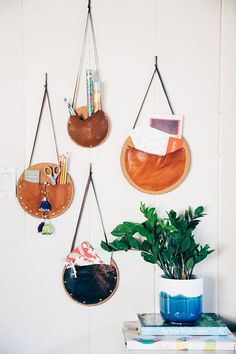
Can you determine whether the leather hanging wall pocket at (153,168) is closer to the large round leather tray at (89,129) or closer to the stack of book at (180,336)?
the large round leather tray at (89,129)

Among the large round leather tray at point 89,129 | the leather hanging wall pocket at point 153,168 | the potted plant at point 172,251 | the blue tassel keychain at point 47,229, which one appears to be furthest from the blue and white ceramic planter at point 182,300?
the large round leather tray at point 89,129

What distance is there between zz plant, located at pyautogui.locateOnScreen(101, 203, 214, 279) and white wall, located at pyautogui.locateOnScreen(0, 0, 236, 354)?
88 mm

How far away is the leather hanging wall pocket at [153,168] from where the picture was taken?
73.7 inches

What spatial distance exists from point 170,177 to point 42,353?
2.75ft

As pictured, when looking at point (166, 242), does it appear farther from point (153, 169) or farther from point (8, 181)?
point (8, 181)

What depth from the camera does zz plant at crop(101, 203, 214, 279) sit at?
176 cm

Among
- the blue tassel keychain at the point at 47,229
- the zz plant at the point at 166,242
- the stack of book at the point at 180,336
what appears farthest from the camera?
the blue tassel keychain at the point at 47,229

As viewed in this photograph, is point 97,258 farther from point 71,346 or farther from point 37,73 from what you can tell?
point 37,73

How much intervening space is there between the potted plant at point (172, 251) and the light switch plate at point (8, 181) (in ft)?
1.34

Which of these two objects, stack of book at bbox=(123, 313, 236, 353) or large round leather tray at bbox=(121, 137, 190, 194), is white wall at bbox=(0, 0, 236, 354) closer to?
large round leather tray at bbox=(121, 137, 190, 194)

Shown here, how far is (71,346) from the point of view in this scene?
6.19ft

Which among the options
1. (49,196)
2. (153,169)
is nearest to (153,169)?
(153,169)

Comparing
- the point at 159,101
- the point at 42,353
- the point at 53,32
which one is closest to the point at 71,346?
the point at 42,353

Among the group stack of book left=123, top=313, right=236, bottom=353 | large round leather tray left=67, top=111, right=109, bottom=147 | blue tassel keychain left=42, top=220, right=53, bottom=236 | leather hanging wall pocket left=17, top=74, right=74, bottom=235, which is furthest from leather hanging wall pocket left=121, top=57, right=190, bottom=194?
stack of book left=123, top=313, right=236, bottom=353
